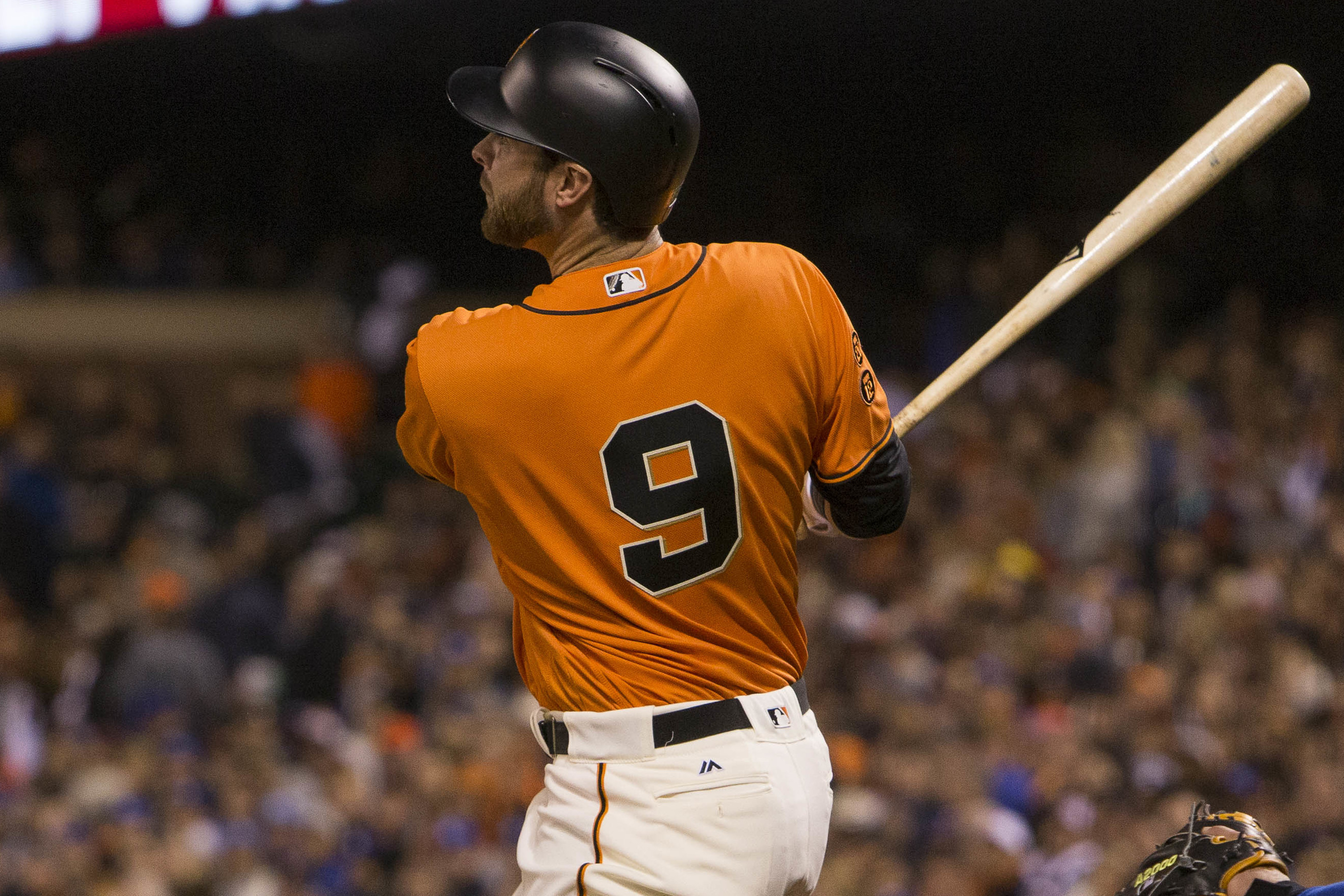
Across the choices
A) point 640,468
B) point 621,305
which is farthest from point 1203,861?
point 621,305

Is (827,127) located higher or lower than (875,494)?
higher

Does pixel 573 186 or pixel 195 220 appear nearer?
pixel 573 186

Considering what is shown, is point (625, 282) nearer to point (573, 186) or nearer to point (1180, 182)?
point (573, 186)

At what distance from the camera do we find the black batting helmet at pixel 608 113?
6.22 ft

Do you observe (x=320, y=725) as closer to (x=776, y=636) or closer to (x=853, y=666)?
(x=853, y=666)

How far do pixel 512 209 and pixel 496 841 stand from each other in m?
3.86

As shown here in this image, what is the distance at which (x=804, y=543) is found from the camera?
22.8ft

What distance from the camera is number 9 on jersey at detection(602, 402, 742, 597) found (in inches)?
73.5

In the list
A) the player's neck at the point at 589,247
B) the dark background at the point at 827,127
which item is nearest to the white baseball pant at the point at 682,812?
the player's neck at the point at 589,247

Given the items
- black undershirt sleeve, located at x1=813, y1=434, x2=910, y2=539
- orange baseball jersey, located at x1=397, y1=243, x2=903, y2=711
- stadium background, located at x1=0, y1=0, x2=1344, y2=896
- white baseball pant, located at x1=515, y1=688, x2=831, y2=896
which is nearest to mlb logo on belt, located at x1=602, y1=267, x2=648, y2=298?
orange baseball jersey, located at x1=397, y1=243, x2=903, y2=711

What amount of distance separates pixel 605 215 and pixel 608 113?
0.45 ft

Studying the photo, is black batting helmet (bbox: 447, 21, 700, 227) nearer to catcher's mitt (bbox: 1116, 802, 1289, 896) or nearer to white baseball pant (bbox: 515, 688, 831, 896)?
white baseball pant (bbox: 515, 688, 831, 896)

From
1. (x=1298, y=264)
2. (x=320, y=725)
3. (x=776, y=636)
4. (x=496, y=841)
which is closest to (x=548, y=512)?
(x=776, y=636)

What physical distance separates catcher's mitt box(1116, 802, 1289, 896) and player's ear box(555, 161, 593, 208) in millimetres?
1176
